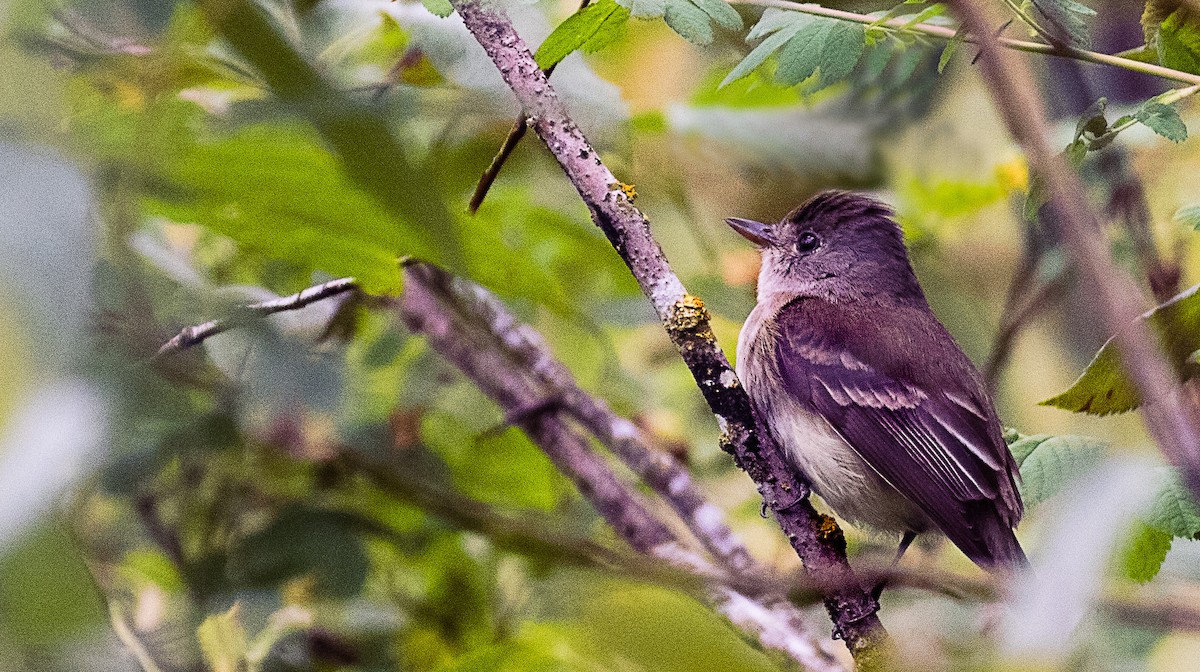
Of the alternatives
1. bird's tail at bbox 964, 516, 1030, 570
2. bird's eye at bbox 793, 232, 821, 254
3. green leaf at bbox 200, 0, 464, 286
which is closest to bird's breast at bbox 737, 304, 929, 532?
bird's tail at bbox 964, 516, 1030, 570

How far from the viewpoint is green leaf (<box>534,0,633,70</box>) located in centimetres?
116

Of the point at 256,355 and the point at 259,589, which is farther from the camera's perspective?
the point at 259,589

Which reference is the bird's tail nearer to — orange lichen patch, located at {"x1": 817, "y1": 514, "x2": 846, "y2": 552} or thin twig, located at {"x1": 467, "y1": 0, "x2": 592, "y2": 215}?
orange lichen patch, located at {"x1": 817, "y1": 514, "x2": 846, "y2": 552}

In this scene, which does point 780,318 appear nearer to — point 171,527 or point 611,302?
point 611,302

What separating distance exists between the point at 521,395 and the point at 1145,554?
3.59 feet

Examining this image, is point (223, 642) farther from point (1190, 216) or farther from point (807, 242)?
point (807, 242)

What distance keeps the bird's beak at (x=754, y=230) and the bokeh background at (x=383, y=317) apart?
0.10m

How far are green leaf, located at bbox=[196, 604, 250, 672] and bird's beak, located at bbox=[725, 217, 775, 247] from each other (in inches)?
52.7

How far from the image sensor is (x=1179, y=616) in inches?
20.9

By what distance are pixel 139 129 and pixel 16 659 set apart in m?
0.26

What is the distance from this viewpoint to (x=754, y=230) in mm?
2477

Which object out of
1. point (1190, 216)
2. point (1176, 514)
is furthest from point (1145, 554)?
point (1190, 216)

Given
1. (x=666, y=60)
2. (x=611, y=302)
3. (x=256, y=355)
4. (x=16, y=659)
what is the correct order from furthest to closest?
(x=666, y=60) → (x=611, y=302) → (x=256, y=355) → (x=16, y=659)

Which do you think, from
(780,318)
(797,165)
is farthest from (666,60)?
(780,318)
